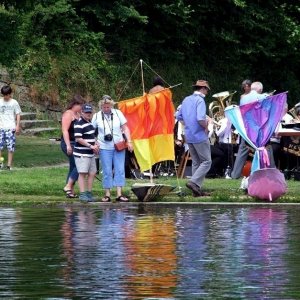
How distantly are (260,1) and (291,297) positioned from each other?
35551 millimetres

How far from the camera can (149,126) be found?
2350 cm

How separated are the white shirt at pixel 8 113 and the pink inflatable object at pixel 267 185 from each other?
7283 millimetres

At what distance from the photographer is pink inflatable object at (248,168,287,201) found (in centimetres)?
2172

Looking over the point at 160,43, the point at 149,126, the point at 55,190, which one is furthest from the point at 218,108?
the point at 160,43

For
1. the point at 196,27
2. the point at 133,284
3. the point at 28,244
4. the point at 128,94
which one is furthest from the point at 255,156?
the point at 196,27

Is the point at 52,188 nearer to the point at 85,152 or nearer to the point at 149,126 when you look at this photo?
the point at 85,152

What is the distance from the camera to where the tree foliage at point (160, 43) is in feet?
128

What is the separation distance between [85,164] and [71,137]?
3.26 feet

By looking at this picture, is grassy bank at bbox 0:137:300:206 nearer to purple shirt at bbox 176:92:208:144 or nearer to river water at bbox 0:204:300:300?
purple shirt at bbox 176:92:208:144

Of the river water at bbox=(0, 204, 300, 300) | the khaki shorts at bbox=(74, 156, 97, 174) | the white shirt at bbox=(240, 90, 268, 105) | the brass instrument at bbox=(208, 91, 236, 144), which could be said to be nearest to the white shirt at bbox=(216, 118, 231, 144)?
the brass instrument at bbox=(208, 91, 236, 144)

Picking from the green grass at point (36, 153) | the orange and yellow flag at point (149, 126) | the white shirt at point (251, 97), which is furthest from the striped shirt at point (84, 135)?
the green grass at point (36, 153)

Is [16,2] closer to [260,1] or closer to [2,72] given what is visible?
[2,72]

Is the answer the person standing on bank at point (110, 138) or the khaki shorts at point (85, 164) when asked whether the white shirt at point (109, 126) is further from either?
the khaki shorts at point (85, 164)

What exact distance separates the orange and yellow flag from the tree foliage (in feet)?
42.0
